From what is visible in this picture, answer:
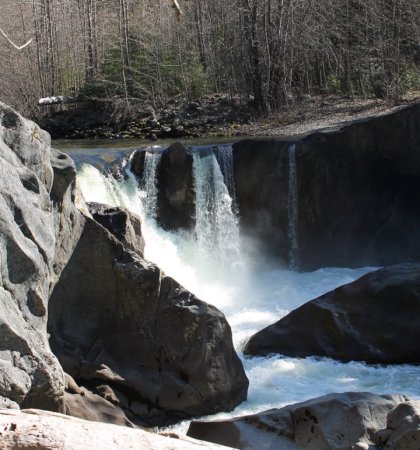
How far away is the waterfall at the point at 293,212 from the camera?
15.0 m

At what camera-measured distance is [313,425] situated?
6.45 metres

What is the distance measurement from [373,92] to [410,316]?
1430 cm

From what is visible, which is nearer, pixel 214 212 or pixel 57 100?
pixel 214 212

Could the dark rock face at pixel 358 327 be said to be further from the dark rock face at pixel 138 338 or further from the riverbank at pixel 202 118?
the riverbank at pixel 202 118

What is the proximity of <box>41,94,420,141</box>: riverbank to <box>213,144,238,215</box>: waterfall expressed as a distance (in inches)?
143

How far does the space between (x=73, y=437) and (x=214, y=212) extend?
1167cm

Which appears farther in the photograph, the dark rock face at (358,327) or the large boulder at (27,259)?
the dark rock face at (358,327)

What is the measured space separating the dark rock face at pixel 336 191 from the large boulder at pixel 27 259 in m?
7.39

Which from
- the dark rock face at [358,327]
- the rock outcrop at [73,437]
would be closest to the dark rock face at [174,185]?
the dark rock face at [358,327]

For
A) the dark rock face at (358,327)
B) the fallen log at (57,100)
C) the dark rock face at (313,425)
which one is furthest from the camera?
the fallen log at (57,100)

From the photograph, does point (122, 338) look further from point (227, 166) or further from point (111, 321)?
point (227, 166)

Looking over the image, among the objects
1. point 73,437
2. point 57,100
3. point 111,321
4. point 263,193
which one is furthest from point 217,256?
point 57,100

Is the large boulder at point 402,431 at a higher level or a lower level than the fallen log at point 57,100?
lower

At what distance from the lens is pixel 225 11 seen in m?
25.2
